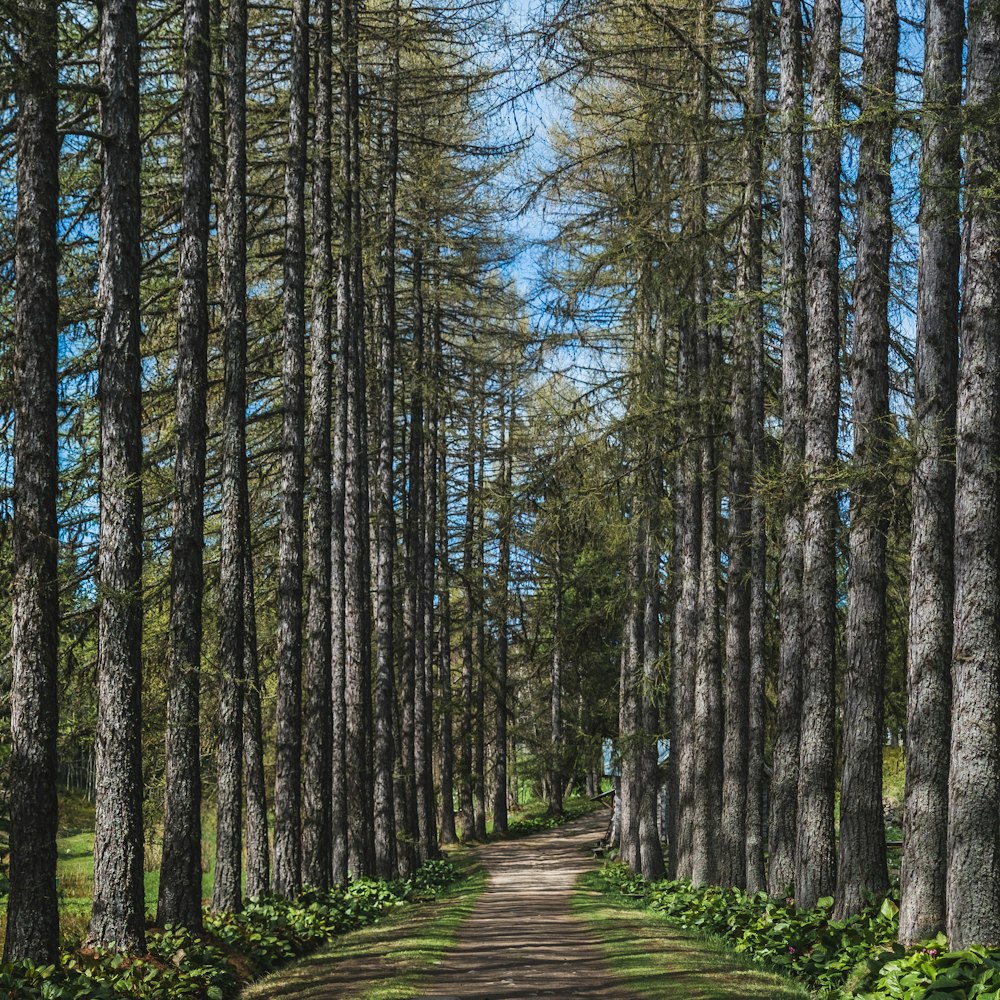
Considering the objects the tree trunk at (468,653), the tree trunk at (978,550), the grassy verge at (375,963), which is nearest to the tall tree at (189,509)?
the grassy verge at (375,963)

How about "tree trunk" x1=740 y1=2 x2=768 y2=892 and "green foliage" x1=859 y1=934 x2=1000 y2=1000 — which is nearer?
"green foliage" x1=859 y1=934 x2=1000 y2=1000

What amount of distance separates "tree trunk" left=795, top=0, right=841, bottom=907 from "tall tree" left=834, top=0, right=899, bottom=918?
950mm

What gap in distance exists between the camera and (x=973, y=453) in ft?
26.6

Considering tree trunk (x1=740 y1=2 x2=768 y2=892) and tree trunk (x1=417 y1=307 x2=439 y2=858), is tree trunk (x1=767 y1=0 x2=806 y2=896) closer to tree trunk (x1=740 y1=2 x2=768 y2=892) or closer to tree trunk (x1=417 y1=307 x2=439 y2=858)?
tree trunk (x1=740 y1=2 x2=768 y2=892)

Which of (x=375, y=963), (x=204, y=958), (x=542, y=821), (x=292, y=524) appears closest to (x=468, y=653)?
(x=542, y=821)

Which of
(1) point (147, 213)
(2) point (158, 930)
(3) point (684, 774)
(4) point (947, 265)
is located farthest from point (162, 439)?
(4) point (947, 265)

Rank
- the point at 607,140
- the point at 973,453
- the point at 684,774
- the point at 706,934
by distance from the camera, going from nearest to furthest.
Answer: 1. the point at 973,453
2. the point at 706,934
3. the point at 684,774
4. the point at 607,140

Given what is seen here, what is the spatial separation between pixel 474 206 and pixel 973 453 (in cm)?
1872

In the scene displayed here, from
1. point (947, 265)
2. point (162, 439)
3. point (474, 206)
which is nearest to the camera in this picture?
point (947, 265)

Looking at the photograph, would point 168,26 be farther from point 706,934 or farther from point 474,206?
point 706,934

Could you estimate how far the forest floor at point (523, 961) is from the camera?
899cm

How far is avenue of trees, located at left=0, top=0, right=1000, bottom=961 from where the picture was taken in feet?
27.9

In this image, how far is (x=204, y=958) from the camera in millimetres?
9898

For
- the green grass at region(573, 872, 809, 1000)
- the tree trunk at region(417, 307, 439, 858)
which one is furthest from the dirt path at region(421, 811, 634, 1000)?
the tree trunk at region(417, 307, 439, 858)
